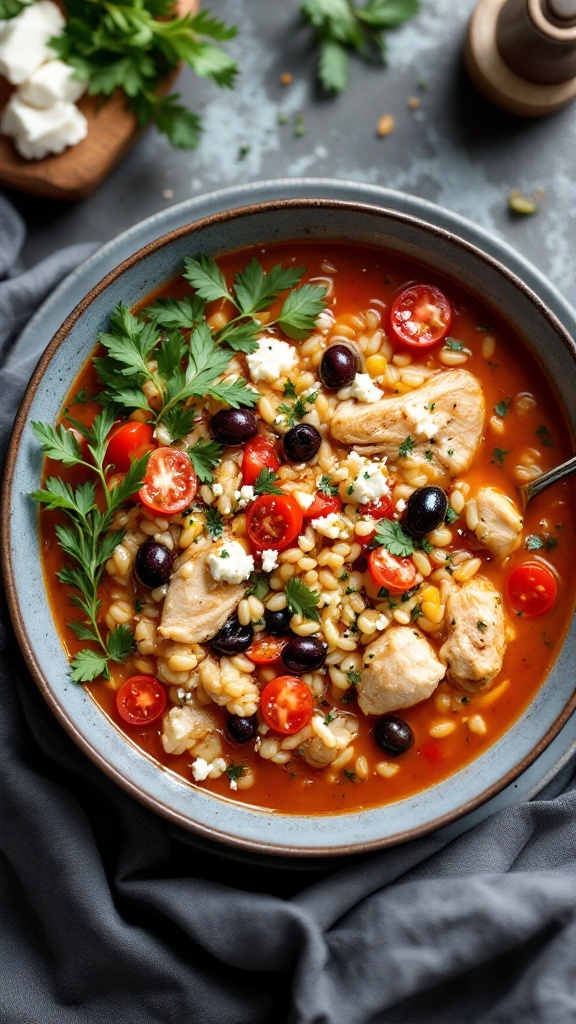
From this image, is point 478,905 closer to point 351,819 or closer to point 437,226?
point 351,819

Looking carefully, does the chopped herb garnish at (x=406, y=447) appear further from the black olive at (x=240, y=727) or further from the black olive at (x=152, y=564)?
the black olive at (x=240, y=727)

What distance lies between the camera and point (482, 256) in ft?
14.6

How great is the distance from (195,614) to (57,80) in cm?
287

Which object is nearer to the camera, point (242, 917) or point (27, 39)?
point (242, 917)

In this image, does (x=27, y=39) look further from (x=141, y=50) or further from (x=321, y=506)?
(x=321, y=506)

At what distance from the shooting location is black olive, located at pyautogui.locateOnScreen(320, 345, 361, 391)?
4.48m

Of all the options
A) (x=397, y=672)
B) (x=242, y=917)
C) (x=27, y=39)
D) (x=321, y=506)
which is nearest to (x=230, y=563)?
(x=321, y=506)

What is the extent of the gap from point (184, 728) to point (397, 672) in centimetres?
107

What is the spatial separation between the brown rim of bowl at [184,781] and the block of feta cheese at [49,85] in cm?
110

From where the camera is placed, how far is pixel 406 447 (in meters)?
4.52

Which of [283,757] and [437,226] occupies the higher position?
[437,226]

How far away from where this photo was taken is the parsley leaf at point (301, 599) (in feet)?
14.5

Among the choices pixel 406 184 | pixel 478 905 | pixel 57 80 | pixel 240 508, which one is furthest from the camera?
pixel 406 184

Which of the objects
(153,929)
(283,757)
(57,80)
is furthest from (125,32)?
(153,929)
